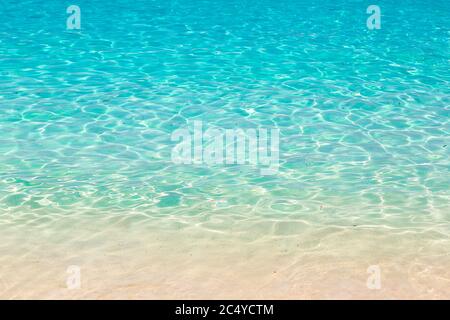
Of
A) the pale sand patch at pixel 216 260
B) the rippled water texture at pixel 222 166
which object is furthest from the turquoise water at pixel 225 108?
the pale sand patch at pixel 216 260

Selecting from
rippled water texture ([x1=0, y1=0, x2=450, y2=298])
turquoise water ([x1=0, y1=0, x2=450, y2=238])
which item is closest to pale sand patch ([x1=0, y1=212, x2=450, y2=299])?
rippled water texture ([x1=0, y1=0, x2=450, y2=298])

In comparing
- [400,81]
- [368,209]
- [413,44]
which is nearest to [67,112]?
[368,209]

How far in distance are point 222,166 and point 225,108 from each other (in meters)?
1.71

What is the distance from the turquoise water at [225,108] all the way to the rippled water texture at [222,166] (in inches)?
1.1

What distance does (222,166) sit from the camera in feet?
20.3

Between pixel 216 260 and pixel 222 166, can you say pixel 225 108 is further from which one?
pixel 216 260

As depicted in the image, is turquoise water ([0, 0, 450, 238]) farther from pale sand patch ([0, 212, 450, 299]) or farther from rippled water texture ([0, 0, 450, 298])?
pale sand patch ([0, 212, 450, 299])

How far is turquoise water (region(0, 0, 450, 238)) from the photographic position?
5.46m

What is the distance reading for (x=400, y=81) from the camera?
29.0 ft

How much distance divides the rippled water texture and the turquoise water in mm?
29

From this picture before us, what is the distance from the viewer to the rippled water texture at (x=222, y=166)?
432 centimetres

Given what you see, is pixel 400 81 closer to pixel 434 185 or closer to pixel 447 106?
pixel 447 106

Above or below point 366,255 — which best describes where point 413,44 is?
above
